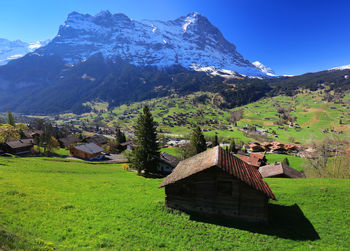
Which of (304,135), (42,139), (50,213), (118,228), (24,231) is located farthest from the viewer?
(304,135)

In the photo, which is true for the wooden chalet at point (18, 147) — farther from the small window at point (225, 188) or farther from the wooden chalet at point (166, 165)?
the small window at point (225, 188)

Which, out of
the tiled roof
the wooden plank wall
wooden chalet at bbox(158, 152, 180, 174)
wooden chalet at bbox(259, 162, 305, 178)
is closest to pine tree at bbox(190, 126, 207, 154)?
wooden chalet at bbox(158, 152, 180, 174)

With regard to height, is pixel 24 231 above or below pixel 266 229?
above

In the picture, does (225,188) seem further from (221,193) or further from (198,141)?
(198,141)

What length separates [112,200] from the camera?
19.1 meters

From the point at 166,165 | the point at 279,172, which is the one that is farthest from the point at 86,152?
the point at 279,172

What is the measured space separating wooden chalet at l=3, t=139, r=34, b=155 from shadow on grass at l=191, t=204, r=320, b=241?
262 feet

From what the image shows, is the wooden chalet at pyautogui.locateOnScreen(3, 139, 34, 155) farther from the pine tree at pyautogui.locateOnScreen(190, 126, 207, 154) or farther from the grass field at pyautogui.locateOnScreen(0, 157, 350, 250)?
the pine tree at pyautogui.locateOnScreen(190, 126, 207, 154)

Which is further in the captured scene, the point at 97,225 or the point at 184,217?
the point at 184,217

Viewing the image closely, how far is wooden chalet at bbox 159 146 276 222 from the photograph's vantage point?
1506 centimetres

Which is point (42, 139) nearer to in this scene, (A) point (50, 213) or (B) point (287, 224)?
(A) point (50, 213)

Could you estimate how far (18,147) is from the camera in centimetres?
6362

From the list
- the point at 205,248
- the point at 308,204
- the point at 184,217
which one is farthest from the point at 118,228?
the point at 308,204

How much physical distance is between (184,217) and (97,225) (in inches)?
307
